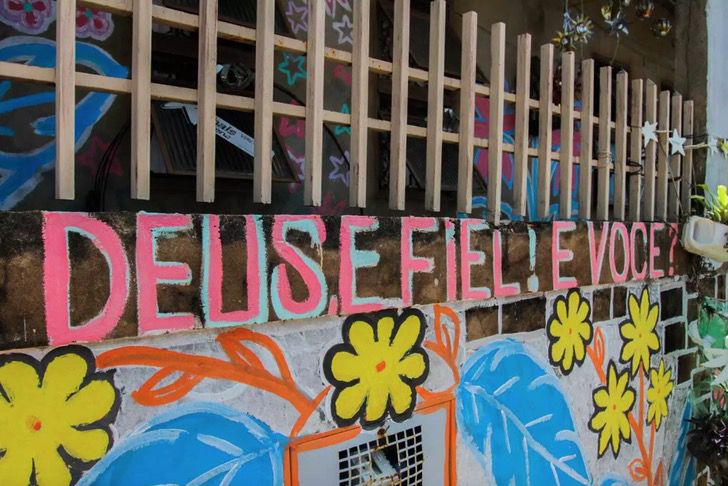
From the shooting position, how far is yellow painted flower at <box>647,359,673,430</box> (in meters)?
3.22

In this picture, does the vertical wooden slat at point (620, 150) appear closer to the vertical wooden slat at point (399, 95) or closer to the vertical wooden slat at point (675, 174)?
the vertical wooden slat at point (675, 174)

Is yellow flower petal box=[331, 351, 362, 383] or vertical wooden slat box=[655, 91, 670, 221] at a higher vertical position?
vertical wooden slat box=[655, 91, 670, 221]

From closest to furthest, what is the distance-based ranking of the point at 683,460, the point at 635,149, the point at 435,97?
the point at 435,97 < the point at 635,149 < the point at 683,460

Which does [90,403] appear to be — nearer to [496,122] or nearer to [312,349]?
[312,349]

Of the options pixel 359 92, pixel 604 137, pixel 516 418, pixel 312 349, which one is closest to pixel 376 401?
pixel 312 349

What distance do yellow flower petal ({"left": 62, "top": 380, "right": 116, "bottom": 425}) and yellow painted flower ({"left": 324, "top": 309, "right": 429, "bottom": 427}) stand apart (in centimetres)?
66

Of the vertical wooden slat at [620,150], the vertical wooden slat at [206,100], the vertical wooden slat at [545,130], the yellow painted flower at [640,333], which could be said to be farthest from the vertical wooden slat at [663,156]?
the vertical wooden slat at [206,100]

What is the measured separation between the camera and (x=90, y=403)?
1.38 meters

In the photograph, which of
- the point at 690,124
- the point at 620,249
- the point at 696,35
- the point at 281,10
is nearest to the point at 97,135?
the point at 281,10

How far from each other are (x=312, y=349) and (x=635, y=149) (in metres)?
2.25

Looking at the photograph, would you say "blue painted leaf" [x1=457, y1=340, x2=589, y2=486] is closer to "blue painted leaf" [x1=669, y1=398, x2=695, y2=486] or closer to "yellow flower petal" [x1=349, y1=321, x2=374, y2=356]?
"yellow flower petal" [x1=349, y1=321, x2=374, y2=356]

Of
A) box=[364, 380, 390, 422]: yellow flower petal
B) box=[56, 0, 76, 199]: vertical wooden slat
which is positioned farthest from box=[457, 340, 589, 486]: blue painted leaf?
box=[56, 0, 76, 199]: vertical wooden slat

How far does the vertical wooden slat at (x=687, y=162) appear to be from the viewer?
11.5ft

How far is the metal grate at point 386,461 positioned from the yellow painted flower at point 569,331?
0.85m
